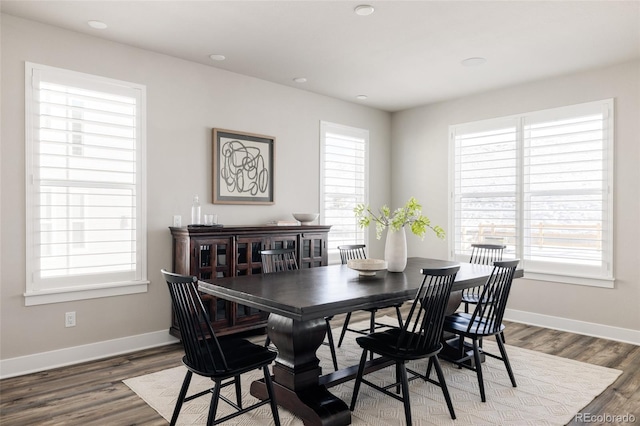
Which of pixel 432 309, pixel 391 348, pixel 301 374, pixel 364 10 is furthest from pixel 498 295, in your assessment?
pixel 364 10

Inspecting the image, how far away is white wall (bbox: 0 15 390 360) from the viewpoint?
3.26 m

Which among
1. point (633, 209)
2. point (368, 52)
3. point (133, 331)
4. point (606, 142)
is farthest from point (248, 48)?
point (633, 209)

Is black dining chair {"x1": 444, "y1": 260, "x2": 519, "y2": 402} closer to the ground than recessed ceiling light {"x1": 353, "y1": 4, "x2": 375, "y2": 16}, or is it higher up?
closer to the ground

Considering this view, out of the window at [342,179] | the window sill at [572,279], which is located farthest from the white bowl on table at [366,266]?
the window sill at [572,279]

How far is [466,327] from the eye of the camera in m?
3.03

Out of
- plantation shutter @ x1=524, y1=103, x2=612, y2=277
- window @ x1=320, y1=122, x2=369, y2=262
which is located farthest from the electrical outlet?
plantation shutter @ x1=524, y1=103, x2=612, y2=277

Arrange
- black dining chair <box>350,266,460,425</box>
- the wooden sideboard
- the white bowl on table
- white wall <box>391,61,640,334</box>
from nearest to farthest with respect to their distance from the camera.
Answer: black dining chair <box>350,266,460,425</box> < the white bowl on table < the wooden sideboard < white wall <box>391,61,640,334</box>

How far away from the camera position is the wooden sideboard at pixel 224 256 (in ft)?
12.5

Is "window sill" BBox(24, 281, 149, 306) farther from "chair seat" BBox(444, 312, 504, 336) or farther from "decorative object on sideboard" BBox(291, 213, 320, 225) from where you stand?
"chair seat" BBox(444, 312, 504, 336)

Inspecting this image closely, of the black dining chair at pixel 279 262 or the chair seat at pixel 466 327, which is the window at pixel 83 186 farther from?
the chair seat at pixel 466 327

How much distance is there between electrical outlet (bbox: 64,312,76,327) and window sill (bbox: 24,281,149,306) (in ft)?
0.39

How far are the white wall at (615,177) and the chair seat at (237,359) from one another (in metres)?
3.70

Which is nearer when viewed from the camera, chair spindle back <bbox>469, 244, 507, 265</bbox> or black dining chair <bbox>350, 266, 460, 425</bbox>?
black dining chair <bbox>350, 266, 460, 425</bbox>

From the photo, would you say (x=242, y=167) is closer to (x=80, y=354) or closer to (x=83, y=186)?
(x=83, y=186)
